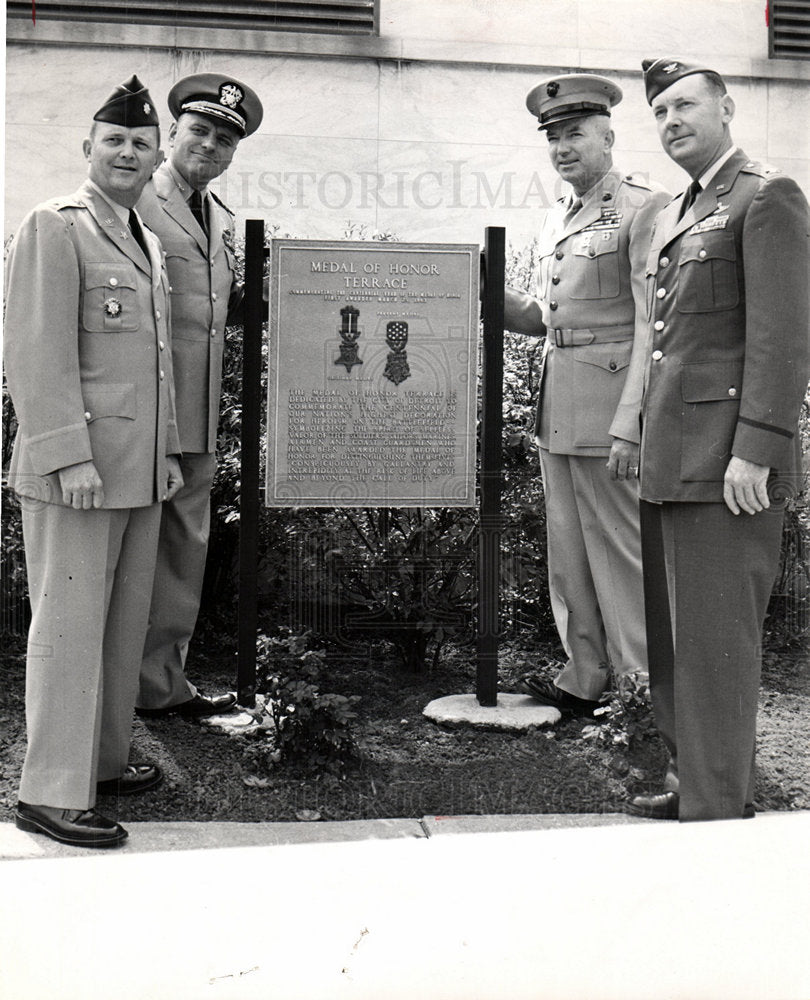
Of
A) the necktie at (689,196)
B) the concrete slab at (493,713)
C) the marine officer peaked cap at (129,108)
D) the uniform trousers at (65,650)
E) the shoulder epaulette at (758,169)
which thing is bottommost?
the concrete slab at (493,713)

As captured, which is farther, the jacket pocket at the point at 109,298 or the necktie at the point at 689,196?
the necktie at the point at 689,196

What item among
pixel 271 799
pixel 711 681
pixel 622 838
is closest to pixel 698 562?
pixel 711 681

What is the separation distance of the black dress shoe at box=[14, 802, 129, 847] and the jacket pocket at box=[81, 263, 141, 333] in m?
1.44

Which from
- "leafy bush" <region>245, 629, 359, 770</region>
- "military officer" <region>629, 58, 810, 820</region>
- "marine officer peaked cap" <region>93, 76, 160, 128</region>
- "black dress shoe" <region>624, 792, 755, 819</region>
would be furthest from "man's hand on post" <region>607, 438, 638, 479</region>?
"marine officer peaked cap" <region>93, 76, 160, 128</region>

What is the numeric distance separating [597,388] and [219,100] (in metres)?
1.64

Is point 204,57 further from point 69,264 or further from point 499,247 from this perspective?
point 499,247

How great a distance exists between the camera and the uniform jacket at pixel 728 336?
3250 mm

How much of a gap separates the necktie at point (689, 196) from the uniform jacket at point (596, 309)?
0.36 metres

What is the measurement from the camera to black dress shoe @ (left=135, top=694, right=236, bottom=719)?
412cm

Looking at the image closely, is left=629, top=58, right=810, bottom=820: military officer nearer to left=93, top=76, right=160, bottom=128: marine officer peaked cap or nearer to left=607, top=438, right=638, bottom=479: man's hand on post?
left=607, top=438, right=638, bottom=479: man's hand on post

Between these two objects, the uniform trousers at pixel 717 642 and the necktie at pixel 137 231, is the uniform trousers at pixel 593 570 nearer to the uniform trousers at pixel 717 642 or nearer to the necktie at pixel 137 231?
the uniform trousers at pixel 717 642

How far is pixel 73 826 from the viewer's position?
3297mm

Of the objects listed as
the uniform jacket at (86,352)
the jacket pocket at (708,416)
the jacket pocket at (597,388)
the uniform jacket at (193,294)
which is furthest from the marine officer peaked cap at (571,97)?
the uniform jacket at (86,352)

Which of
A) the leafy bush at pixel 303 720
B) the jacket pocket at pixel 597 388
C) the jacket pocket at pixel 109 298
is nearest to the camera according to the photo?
the jacket pocket at pixel 109 298
